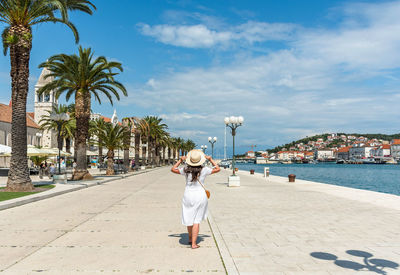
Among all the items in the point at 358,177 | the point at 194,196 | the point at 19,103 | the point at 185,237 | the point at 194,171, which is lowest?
the point at 358,177

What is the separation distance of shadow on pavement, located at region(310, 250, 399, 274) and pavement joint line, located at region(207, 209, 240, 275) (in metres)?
1.40

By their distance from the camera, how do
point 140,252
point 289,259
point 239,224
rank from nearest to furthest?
point 289,259
point 140,252
point 239,224

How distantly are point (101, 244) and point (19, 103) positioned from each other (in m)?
12.9

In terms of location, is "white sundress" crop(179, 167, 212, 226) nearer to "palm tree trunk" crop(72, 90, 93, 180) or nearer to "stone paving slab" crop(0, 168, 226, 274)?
"stone paving slab" crop(0, 168, 226, 274)

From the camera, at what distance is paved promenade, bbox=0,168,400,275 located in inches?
203

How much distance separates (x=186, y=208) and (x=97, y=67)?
22.4 meters

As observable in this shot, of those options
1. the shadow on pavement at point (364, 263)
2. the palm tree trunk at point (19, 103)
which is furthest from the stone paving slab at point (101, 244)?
the palm tree trunk at point (19, 103)

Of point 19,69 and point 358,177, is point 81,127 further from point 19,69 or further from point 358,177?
point 358,177

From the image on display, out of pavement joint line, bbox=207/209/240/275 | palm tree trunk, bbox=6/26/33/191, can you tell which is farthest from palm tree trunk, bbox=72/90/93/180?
pavement joint line, bbox=207/209/240/275

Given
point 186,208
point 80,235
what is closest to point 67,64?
point 80,235

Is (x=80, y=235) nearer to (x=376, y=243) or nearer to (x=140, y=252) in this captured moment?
(x=140, y=252)

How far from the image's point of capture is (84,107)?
26.5m

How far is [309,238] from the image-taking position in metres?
7.05

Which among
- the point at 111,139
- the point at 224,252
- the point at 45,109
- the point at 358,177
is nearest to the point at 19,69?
the point at 224,252
